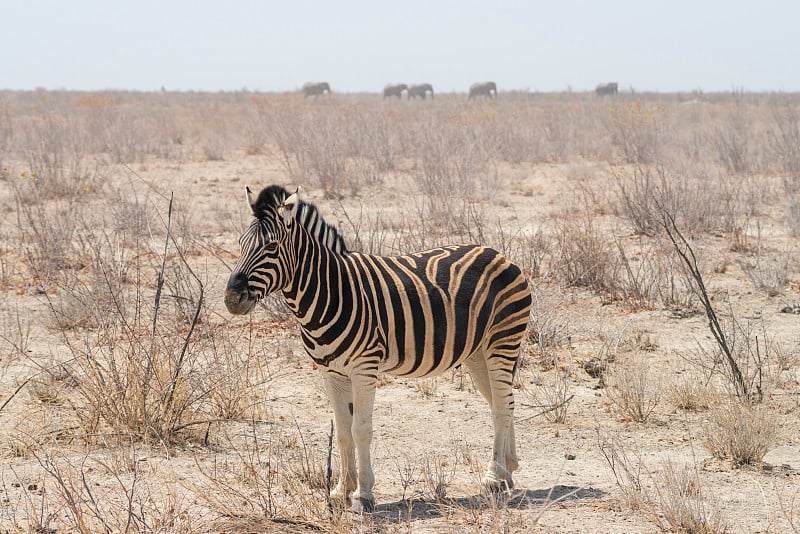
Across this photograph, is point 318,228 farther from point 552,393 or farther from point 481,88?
point 481,88

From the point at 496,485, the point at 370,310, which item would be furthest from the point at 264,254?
the point at 496,485

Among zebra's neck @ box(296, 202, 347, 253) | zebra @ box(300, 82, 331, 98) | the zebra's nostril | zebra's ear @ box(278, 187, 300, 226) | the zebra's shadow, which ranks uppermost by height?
zebra @ box(300, 82, 331, 98)

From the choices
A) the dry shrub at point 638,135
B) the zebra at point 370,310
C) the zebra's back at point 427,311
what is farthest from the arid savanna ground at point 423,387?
the dry shrub at point 638,135

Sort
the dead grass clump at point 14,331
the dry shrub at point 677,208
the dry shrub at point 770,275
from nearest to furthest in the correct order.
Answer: the dead grass clump at point 14,331
the dry shrub at point 770,275
the dry shrub at point 677,208

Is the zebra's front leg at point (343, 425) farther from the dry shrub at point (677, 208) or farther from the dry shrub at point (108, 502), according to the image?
the dry shrub at point (677, 208)

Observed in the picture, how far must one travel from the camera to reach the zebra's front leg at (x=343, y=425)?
5230 millimetres

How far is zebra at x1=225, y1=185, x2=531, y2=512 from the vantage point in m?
4.89

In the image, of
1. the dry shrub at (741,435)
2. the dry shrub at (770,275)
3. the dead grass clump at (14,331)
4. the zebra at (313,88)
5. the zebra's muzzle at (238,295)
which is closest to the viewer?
the zebra's muzzle at (238,295)

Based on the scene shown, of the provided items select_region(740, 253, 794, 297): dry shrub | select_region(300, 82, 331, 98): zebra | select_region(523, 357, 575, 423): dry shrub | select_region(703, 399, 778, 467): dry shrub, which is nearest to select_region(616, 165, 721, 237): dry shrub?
select_region(740, 253, 794, 297): dry shrub

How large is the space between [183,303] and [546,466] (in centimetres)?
430

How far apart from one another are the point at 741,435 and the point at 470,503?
1854 mm

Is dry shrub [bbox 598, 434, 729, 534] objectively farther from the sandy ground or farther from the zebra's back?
the zebra's back

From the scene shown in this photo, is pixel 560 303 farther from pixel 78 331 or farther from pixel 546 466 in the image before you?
pixel 78 331

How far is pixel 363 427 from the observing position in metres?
5.04
